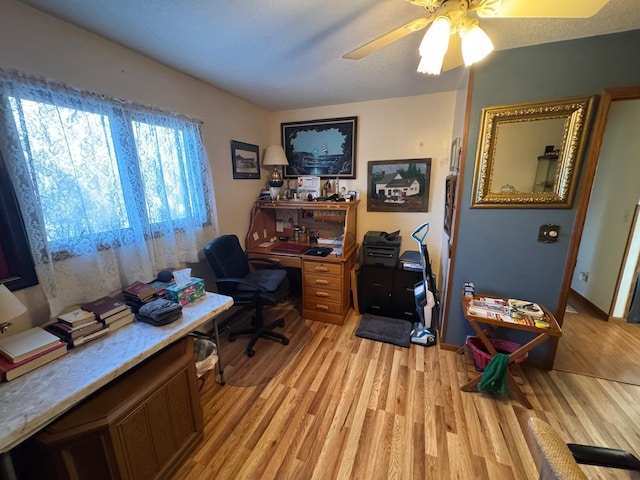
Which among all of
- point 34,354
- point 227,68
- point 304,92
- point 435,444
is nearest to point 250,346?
point 34,354

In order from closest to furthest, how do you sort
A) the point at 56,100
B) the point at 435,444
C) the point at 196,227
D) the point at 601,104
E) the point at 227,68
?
the point at 56,100 → the point at 435,444 → the point at 601,104 → the point at 227,68 → the point at 196,227

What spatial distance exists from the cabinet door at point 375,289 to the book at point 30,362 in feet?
7.50

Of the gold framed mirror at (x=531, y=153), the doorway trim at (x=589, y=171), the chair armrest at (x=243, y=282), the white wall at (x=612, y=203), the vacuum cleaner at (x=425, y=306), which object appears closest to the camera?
the doorway trim at (x=589, y=171)

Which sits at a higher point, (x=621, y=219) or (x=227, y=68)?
(x=227, y=68)

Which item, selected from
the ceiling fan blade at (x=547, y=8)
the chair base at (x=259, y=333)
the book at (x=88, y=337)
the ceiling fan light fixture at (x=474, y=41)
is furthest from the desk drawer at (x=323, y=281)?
the ceiling fan blade at (x=547, y=8)

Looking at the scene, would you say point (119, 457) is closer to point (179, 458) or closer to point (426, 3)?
point (179, 458)

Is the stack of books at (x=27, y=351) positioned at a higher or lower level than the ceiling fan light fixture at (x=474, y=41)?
lower

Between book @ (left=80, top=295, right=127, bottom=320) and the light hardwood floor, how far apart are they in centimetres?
82

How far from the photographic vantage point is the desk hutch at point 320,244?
8.45 ft

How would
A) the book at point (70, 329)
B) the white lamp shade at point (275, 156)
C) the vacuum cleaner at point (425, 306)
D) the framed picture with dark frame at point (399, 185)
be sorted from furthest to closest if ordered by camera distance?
the white lamp shade at point (275, 156), the framed picture with dark frame at point (399, 185), the vacuum cleaner at point (425, 306), the book at point (70, 329)

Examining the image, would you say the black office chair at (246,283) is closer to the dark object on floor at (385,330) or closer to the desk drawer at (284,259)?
the desk drawer at (284,259)

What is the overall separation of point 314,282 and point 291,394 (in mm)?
1070

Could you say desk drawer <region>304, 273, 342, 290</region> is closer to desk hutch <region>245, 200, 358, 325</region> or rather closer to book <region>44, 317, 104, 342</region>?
desk hutch <region>245, 200, 358, 325</region>

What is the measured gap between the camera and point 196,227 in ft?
7.17
